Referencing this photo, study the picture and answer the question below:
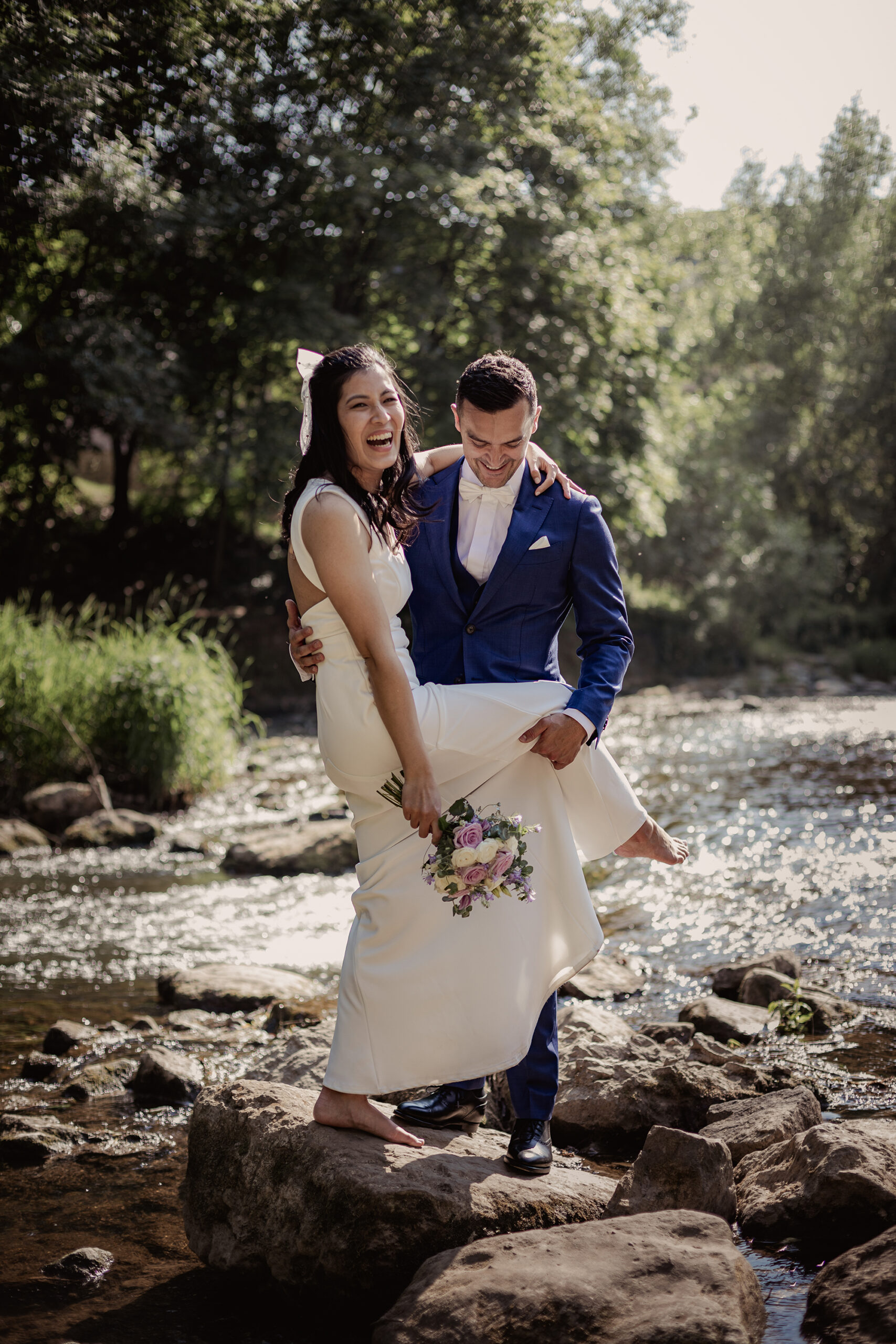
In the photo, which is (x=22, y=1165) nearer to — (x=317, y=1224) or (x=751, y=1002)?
(x=317, y=1224)

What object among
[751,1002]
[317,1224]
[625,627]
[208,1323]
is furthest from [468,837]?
[751,1002]

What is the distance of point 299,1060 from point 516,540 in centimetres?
238

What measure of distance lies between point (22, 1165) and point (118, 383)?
46.2 feet

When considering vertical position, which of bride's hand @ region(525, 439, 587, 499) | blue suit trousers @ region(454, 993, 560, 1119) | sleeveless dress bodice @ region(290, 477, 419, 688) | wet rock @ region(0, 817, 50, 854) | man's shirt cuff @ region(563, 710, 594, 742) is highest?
bride's hand @ region(525, 439, 587, 499)

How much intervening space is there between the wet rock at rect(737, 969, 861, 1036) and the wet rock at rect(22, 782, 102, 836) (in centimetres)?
702

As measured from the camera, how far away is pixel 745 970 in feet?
20.1

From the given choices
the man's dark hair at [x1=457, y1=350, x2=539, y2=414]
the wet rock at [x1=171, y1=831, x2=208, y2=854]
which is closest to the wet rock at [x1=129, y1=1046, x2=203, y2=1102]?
the man's dark hair at [x1=457, y1=350, x2=539, y2=414]

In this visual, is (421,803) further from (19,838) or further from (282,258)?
(282,258)

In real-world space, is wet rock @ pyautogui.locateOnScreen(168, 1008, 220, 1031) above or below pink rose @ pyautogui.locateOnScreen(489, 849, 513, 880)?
below

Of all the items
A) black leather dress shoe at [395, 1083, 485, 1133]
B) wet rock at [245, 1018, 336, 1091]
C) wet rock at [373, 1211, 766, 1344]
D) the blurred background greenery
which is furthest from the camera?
the blurred background greenery

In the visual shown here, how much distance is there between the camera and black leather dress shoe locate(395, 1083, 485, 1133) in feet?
12.1

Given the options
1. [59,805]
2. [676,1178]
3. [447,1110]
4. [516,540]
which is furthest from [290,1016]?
[59,805]

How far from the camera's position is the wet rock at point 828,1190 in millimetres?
3303

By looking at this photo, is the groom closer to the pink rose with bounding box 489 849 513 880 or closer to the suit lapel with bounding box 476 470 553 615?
the suit lapel with bounding box 476 470 553 615
